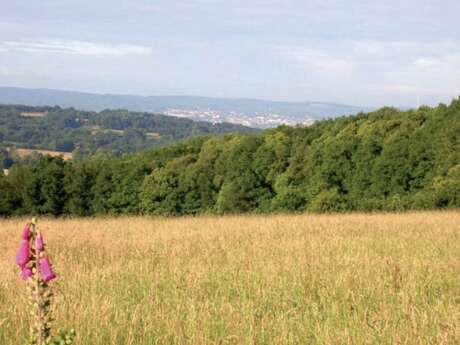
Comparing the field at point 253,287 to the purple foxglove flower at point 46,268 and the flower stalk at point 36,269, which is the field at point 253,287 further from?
the purple foxglove flower at point 46,268

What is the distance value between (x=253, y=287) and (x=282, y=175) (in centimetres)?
3016

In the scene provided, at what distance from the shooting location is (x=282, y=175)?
3656cm

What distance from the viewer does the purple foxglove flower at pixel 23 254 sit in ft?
7.91

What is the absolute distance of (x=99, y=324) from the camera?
4.99 meters

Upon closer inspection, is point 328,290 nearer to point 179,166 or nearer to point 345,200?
point 345,200

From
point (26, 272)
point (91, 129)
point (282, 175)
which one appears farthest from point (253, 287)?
point (91, 129)

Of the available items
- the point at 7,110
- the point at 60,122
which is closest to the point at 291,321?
the point at 60,122

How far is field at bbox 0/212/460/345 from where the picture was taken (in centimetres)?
484

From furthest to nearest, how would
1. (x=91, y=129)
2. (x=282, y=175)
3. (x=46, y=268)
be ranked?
(x=91, y=129) < (x=282, y=175) < (x=46, y=268)

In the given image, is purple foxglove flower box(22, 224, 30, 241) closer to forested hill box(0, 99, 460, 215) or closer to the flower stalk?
the flower stalk

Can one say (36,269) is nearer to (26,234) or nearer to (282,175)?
(26,234)

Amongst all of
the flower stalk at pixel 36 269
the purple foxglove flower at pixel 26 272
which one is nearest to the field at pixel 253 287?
the flower stalk at pixel 36 269

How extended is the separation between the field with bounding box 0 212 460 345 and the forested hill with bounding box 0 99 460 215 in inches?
666

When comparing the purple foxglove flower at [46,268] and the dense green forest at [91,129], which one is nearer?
the purple foxglove flower at [46,268]
